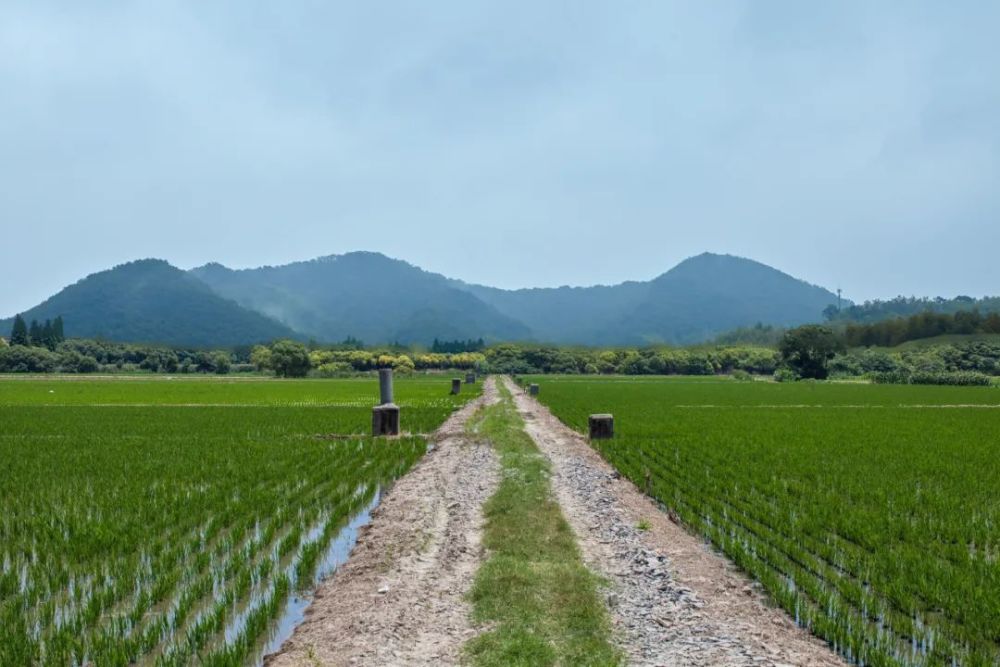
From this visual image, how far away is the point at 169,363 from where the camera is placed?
10319 centimetres

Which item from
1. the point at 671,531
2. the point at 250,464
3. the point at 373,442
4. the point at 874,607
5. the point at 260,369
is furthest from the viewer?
the point at 260,369

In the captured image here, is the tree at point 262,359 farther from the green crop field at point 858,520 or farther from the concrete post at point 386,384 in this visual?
the green crop field at point 858,520

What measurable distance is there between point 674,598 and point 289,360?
287 feet

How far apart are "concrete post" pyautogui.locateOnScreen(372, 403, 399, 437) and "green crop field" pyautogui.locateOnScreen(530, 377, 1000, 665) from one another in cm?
666

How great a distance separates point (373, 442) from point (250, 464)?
5.10m

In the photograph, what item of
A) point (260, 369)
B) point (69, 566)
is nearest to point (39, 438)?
point (69, 566)

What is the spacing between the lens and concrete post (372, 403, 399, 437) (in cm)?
2117

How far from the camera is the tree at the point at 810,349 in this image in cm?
8650

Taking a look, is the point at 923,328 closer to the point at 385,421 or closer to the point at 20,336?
the point at 385,421

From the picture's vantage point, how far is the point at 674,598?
6164 millimetres

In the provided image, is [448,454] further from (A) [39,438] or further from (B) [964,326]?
(B) [964,326]

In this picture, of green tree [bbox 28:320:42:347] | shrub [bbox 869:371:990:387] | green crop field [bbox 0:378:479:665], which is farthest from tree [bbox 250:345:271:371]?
shrub [bbox 869:371:990:387]

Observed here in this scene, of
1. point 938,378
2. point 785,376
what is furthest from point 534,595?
point 785,376

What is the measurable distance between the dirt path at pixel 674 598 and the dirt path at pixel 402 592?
142 cm
